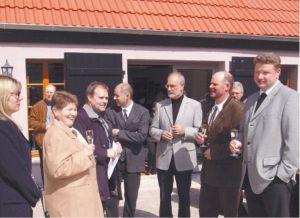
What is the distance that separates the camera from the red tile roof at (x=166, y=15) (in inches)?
260

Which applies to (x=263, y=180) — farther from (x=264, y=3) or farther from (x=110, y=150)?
(x=264, y=3)

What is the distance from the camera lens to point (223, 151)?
3.66 m

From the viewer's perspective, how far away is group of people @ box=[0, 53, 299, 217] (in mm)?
2615

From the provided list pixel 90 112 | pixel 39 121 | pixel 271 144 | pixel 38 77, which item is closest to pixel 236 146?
pixel 271 144

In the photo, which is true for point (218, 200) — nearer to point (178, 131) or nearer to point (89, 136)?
point (178, 131)

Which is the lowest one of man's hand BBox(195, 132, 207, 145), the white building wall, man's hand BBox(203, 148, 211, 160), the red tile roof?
man's hand BBox(203, 148, 211, 160)

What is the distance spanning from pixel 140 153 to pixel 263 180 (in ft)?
6.11

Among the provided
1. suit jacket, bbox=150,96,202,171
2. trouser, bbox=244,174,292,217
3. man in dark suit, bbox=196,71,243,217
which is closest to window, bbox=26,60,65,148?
suit jacket, bbox=150,96,202,171

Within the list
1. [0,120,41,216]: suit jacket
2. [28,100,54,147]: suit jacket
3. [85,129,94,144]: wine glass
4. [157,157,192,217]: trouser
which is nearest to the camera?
A: [0,120,41,216]: suit jacket

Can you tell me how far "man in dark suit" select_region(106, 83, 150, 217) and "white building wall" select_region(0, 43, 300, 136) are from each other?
2.57 m

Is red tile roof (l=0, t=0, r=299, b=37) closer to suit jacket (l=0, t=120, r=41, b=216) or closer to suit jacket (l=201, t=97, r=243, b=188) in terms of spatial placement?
suit jacket (l=201, t=97, r=243, b=188)

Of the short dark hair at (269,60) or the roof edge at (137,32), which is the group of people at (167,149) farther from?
the roof edge at (137,32)

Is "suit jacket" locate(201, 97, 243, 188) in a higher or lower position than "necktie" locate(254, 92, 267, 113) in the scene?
lower

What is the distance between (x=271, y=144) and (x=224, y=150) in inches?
33.5
